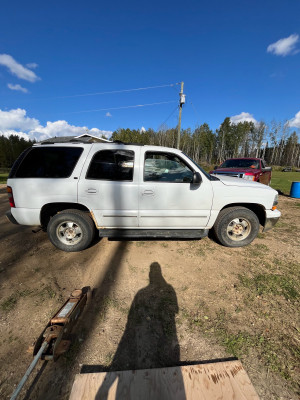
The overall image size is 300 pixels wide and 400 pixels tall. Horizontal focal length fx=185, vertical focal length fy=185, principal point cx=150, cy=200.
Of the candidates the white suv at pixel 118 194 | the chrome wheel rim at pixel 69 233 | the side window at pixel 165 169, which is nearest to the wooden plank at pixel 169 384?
the white suv at pixel 118 194

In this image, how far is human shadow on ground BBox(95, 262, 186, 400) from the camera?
1.68 m

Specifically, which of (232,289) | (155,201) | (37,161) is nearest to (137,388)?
(232,289)

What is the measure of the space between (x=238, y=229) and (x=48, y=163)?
12.6 ft

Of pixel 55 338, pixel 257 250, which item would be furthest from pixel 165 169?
pixel 55 338

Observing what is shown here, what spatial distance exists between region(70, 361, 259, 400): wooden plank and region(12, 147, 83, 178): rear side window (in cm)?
280

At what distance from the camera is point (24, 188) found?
325cm

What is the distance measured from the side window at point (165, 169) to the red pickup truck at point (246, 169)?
4297mm

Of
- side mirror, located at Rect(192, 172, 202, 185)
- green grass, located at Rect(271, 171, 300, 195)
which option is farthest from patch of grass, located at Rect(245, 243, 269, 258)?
green grass, located at Rect(271, 171, 300, 195)

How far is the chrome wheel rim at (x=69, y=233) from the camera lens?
3.47 m

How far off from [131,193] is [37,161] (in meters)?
1.78

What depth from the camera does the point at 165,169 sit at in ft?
11.4

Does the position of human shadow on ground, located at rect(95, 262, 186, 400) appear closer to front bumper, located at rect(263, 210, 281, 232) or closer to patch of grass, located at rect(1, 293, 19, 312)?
patch of grass, located at rect(1, 293, 19, 312)

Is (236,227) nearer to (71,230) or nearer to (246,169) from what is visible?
(71,230)

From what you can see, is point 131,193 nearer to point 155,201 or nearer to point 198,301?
point 155,201
